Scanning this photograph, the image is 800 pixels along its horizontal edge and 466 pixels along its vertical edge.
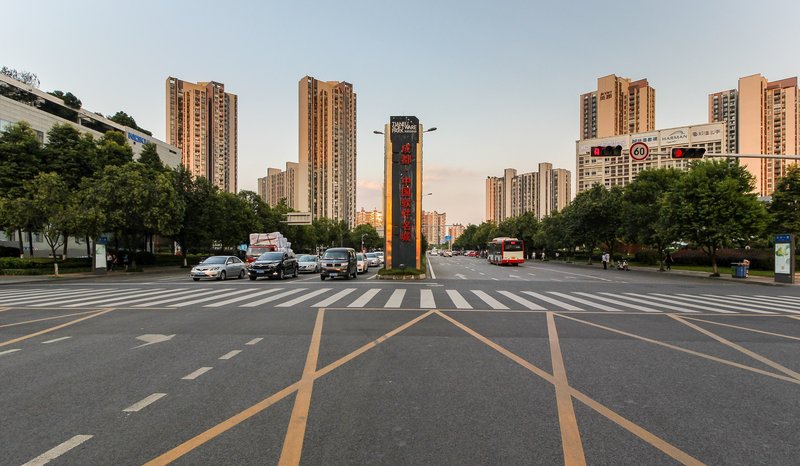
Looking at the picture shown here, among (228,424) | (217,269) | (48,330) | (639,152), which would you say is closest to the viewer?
(228,424)

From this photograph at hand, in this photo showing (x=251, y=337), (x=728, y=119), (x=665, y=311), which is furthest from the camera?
(x=728, y=119)

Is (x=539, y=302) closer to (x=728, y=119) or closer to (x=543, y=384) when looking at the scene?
(x=543, y=384)

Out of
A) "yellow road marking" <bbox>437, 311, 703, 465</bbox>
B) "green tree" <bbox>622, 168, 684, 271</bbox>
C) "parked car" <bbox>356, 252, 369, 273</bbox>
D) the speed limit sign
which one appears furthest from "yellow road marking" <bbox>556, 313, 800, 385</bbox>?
"green tree" <bbox>622, 168, 684, 271</bbox>

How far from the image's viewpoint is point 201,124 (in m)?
111

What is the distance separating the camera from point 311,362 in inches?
245

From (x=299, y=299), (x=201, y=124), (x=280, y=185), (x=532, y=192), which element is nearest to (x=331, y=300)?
(x=299, y=299)

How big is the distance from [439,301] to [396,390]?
904 centimetres

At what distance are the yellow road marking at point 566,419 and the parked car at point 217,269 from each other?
886 inches

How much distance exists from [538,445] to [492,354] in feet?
10.5

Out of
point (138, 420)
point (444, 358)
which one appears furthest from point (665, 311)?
point (138, 420)

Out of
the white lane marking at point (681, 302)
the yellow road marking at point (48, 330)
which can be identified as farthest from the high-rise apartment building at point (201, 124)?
the white lane marking at point (681, 302)

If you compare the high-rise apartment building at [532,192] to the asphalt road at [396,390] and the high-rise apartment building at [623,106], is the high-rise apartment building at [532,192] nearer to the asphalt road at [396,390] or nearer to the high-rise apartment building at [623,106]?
the high-rise apartment building at [623,106]

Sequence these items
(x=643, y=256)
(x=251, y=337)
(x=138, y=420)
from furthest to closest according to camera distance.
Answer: (x=643, y=256), (x=251, y=337), (x=138, y=420)

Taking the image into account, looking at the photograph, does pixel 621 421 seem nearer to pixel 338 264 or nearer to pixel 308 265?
pixel 338 264
